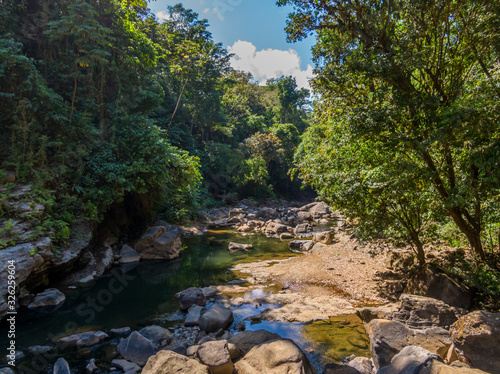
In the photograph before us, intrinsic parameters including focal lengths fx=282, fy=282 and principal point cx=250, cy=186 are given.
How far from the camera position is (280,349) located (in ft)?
14.3

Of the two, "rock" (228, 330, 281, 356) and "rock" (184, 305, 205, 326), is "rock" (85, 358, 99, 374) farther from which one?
"rock" (228, 330, 281, 356)

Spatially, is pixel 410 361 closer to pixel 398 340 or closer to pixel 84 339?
pixel 398 340

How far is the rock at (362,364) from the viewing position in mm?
4508

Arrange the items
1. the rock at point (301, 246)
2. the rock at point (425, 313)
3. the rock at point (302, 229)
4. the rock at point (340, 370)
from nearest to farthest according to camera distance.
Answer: the rock at point (340, 370) < the rock at point (425, 313) < the rock at point (301, 246) < the rock at point (302, 229)

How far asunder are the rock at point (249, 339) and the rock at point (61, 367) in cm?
277

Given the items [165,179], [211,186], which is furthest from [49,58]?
[211,186]

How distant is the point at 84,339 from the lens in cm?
575

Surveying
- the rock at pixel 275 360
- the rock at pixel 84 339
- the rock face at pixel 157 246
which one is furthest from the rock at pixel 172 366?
the rock face at pixel 157 246

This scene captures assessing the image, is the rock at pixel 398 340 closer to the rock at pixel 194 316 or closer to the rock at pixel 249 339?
the rock at pixel 249 339

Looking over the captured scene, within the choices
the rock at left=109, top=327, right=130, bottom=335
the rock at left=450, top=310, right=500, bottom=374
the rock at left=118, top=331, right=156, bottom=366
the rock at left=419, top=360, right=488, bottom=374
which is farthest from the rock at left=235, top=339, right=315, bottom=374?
the rock at left=109, top=327, right=130, bottom=335

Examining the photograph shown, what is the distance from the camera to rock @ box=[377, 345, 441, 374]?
3.55 meters

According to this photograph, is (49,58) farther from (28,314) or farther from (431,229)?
(431,229)

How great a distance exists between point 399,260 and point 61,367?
925 centimetres

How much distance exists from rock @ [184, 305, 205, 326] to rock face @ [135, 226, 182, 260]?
5936 mm
